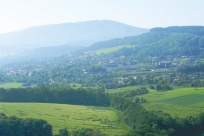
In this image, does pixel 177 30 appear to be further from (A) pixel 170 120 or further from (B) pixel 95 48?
(A) pixel 170 120

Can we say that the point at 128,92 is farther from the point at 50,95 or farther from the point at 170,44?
the point at 170,44

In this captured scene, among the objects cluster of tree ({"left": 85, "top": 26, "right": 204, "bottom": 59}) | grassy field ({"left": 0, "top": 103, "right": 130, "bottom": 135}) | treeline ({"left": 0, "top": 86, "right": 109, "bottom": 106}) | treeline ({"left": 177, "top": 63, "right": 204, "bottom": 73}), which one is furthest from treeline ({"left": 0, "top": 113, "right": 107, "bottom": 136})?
cluster of tree ({"left": 85, "top": 26, "right": 204, "bottom": 59})

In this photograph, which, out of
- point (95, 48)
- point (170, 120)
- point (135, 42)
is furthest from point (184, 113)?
point (95, 48)

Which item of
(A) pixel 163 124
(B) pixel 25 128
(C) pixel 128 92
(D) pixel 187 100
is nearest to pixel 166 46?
(C) pixel 128 92

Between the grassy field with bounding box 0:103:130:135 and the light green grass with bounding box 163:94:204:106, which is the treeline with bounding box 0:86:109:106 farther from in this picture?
the light green grass with bounding box 163:94:204:106

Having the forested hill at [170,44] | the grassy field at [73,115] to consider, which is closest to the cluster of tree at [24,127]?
the grassy field at [73,115]

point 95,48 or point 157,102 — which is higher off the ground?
point 95,48

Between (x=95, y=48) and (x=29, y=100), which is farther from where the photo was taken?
(x=95, y=48)
